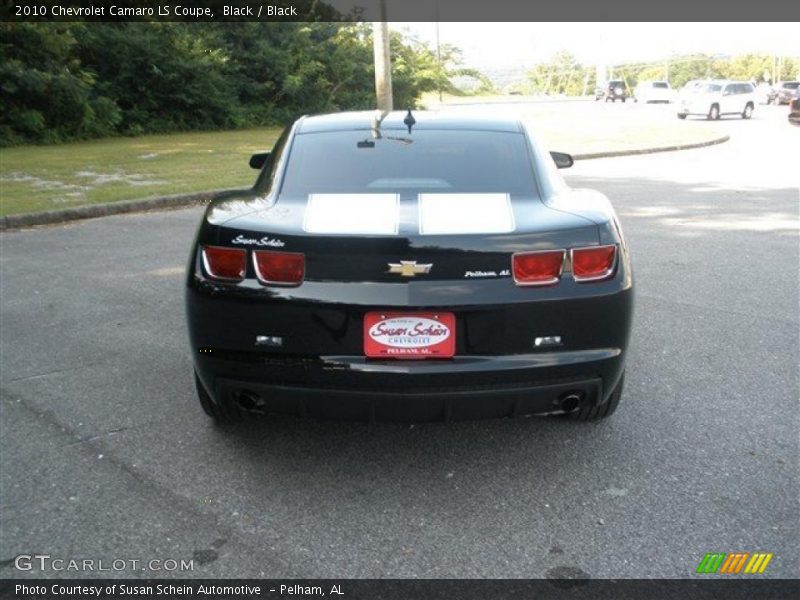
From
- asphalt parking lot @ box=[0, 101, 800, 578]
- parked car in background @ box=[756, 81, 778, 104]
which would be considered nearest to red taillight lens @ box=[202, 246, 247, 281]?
asphalt parking lot @ box=[0, 101, 800, 578]

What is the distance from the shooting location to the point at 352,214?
3.22 metres

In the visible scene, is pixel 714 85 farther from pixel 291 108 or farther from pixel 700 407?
pixel 700 407

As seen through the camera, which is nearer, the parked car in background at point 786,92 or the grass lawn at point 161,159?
the grass lawn at point 161,159

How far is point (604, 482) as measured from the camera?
3213 mm

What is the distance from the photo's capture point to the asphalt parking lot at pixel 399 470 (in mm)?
2732

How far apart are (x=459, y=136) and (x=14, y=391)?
272 centimetres

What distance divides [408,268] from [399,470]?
94 centimetres

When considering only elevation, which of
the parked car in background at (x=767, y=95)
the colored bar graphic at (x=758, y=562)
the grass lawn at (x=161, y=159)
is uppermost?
the colored bar graphic at (x=758, y=562)

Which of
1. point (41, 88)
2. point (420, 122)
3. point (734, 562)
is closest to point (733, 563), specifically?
point (734, 562)

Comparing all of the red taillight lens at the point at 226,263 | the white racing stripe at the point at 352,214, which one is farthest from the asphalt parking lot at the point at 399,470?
the white racing stripe at the point at 352,214

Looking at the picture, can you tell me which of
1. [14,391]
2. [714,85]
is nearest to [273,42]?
[714,85]

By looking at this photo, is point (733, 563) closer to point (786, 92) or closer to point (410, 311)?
point (410, 311)

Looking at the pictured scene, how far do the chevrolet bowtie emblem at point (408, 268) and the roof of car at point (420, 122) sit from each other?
1431 mm
